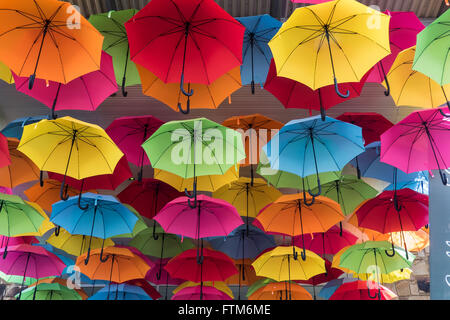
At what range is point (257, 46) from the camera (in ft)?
13.5

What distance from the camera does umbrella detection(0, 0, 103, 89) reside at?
2.99 metres

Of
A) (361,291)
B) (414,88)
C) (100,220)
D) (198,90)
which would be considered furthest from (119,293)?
(414,88)

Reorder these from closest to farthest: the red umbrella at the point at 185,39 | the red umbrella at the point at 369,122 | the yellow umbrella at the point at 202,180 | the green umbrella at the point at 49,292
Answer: the red umbrella at the point at 185,39
the yellow umbrella at the point at 202,180
the red umbrella at the point at 369,122
the green umbrella at the point at 49,292

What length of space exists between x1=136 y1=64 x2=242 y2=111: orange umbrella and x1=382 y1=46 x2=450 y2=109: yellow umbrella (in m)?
1.51

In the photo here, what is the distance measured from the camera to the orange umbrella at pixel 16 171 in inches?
187

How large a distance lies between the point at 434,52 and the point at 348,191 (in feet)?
8.01

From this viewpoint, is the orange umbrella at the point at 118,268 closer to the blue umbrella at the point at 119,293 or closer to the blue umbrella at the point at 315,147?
the blue umbrella at the point at 119,293

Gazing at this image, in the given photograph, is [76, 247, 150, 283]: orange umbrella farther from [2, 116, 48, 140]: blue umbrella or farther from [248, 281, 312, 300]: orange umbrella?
[2, 116, 48, 140]: blue umbrella

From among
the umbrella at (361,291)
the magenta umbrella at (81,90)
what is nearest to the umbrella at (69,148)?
the magenta umbrella at (81,90)

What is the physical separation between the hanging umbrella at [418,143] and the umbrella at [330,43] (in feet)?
3.23

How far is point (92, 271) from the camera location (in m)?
5.27

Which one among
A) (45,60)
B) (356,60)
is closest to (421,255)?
(356,60)
